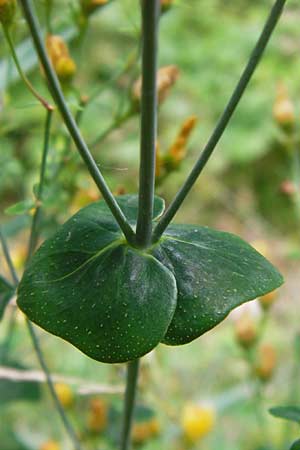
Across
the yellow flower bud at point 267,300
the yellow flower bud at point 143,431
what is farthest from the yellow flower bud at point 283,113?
the yellow flower bud at point 143,431

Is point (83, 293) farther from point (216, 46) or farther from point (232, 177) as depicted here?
point (232, 177)

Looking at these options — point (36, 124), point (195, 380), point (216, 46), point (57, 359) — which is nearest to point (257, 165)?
point (216, 46)

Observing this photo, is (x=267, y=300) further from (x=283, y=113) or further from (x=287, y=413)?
(x=287, y=413)

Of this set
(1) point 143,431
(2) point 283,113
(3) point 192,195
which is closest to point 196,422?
(1) point 143,431

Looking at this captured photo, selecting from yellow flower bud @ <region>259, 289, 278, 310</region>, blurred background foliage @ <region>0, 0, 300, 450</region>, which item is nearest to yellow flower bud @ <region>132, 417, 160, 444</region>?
blurred background foliage @ <region>0, 0, 300, 450</region>

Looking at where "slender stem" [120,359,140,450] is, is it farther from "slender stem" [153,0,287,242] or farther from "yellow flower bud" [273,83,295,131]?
"yellow flower bud" [273,83,295,131]

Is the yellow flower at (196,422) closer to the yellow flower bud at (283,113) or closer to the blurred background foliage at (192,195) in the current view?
the blurred background foliage at (192,195)
